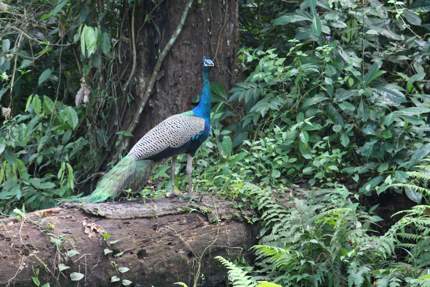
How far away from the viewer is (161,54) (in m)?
7.08

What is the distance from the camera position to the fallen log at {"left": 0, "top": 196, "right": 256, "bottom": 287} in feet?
16.4

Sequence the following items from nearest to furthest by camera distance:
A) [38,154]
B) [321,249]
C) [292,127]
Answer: [321,249], [292,127], [38,154]

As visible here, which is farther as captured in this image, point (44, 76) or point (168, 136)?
point (44, 76)

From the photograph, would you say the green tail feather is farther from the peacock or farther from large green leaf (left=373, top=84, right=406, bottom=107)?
large green leaf (left=373, top=84, right=406, bottom=107)

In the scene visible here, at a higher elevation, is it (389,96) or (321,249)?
(389,96)

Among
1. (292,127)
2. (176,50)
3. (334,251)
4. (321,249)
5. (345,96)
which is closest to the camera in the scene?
(334,251)

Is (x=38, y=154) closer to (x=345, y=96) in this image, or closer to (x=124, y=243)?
(x=124, y=243)

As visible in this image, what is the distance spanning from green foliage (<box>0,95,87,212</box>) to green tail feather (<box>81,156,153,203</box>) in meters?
0.58

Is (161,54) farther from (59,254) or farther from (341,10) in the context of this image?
(59,254)

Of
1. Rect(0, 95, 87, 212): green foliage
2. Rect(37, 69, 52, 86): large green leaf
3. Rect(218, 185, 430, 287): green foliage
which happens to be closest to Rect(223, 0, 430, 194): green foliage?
Rect(218, 185, 430, 287): green foliage

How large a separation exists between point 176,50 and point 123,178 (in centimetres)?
162

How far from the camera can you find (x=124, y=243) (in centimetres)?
531

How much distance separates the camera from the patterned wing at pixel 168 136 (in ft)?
19.6

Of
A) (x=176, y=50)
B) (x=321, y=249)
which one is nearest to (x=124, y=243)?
(x=321, y=249)
